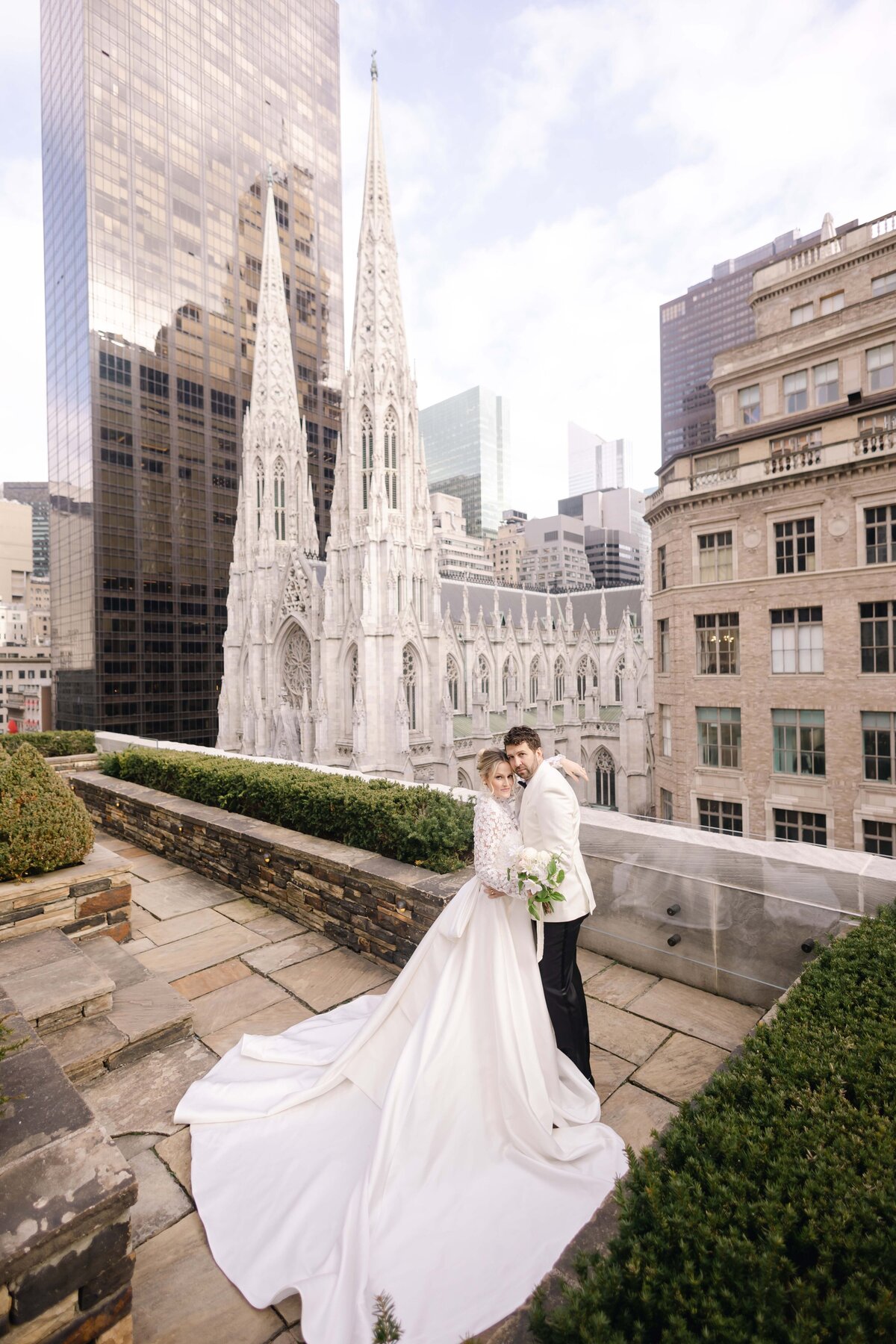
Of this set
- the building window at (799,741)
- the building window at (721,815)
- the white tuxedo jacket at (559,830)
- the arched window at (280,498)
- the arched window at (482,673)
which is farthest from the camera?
the arched window at (280,498)

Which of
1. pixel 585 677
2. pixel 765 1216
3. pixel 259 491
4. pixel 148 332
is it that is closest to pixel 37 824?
pixel 765 1216

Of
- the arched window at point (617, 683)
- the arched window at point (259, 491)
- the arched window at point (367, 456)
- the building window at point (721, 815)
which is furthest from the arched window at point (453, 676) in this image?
the building window at point (721, 815)

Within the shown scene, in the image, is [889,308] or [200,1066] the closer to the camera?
[200,1066]

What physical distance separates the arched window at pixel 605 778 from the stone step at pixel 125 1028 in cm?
4283

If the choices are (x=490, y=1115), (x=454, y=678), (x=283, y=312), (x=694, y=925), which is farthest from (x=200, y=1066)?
(x=283, y=312)

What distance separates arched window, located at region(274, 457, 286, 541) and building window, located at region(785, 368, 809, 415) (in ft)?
112

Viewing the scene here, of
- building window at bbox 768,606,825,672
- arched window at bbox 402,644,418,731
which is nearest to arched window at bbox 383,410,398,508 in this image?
arched window at bbox 402,644,418,731

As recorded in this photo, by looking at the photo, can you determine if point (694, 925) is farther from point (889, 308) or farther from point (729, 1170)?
point (889, 308)

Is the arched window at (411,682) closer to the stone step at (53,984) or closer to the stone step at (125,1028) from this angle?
the stone step at (125,1028)

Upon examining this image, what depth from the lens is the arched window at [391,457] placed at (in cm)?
3741

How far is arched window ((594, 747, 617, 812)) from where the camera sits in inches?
1823

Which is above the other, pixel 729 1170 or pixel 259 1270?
pixel 729 1170

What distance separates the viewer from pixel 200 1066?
4.96 metres

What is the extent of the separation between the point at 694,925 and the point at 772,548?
1576cm
